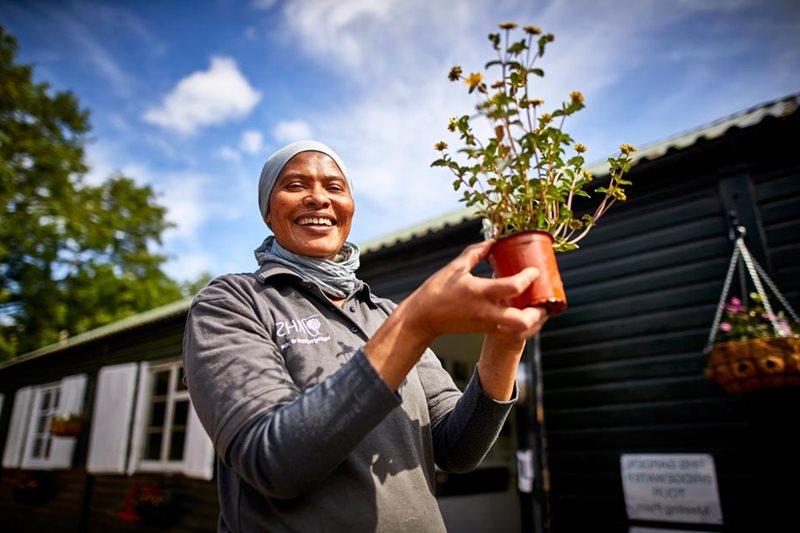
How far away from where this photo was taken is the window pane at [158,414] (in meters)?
9.14

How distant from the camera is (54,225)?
18344mm

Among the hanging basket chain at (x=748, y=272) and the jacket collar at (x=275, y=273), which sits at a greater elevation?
the hanging basket chain at (x=748, y=272)

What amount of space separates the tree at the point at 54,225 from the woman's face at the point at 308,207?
19220 millimetres

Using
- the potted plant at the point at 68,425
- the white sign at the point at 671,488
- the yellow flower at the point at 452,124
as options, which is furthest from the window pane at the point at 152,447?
the yellow flower at the point at 452,124

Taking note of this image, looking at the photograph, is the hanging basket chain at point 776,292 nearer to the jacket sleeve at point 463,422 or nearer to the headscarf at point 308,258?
the jacket sleeve at point 463,422

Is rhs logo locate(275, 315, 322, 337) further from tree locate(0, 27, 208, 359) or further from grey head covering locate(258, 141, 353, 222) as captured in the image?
tree locate(0, 27, 208, 359)

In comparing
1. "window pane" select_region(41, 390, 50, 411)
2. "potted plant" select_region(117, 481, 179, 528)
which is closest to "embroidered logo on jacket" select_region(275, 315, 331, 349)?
"potted plant" select_region(117, 481, 179, 528)

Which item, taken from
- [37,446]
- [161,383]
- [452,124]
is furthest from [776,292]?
[37,446]

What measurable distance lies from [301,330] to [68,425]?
10482 mm

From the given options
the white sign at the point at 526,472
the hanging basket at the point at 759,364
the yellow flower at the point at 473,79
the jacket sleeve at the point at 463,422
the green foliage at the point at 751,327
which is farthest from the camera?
the white sign at the point at 526,472

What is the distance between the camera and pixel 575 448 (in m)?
4.26

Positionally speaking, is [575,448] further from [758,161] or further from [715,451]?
[758,161]

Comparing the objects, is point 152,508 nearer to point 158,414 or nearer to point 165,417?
point 165,417

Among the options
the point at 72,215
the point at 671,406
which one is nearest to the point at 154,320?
the point at 671,406
